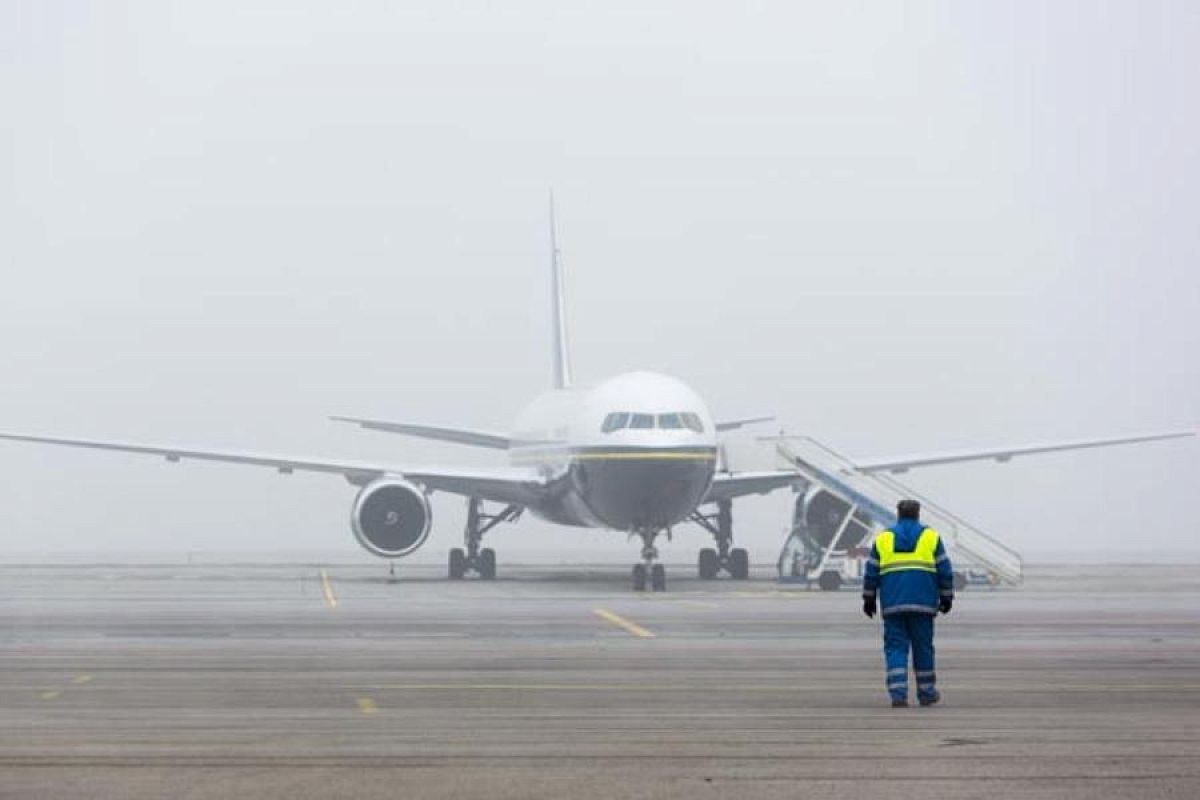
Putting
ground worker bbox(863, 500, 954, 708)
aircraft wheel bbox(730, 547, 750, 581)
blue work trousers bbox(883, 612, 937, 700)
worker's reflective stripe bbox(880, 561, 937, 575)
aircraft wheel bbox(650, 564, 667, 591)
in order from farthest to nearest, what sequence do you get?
aircraft wheel bbox(730, 547, 750, 581) → aircraft wheel bbox(650, 564, 667, 591) → worker's reflective stripe bbox(880, 561, 937, 575) → ground worker bbox(863, 500, 954, 708) → blue work trousers bbox(883, 612, 937, 700)

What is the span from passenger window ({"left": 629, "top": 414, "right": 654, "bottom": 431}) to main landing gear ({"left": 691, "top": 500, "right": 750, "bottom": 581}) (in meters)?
6.07

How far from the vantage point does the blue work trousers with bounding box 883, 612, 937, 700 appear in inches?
826

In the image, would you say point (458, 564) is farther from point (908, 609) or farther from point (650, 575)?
point (908, 609)

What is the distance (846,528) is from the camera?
180ft

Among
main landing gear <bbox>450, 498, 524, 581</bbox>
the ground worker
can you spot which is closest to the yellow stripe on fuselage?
main landing gear <bbox>450, 498, 524, 581</bbox>

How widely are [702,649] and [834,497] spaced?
26.0m

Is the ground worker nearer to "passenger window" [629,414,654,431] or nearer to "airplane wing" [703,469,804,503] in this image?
"passenger window" [629,414,654,431]

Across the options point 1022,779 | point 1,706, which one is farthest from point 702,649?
point 1022,779

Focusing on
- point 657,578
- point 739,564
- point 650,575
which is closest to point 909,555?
point 650,575

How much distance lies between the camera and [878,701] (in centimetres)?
2138

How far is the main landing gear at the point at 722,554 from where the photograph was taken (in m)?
56.8

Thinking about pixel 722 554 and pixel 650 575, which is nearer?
pixel 650 575

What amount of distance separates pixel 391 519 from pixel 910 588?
107 ft

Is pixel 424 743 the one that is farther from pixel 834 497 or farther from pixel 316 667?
pixel 834 497
